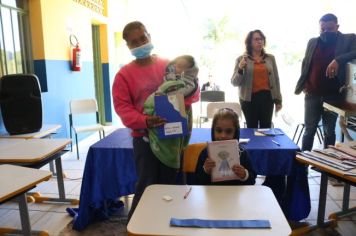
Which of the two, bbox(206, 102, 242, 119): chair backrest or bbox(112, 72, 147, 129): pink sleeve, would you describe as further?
bbox(206, 102, 242, 119): chair backrest

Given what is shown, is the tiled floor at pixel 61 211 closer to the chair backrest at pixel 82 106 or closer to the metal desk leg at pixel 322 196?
the metal desk leg at pixel 322 196

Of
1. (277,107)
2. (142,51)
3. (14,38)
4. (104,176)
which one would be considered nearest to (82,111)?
(14,38)

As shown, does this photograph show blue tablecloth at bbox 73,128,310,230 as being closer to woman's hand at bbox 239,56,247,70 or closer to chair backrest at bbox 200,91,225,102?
woman's hand at bbox 239,56,247,70

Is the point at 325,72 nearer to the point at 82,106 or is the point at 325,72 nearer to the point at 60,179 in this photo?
the point at 60,179

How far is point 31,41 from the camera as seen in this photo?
371 centimetres

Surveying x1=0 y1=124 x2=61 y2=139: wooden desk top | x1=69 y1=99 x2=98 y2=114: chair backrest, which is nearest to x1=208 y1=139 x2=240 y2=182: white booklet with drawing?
x1=0 y1=124 x2=61 y2=139: wooden desk top

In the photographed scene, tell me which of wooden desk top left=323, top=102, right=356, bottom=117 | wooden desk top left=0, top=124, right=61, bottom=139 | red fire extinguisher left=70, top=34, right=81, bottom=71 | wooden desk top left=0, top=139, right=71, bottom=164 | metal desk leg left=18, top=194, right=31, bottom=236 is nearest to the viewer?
metal desk leg left=18, top=194, right=31, bottom=236

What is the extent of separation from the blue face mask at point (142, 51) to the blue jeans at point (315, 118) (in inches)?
84.2

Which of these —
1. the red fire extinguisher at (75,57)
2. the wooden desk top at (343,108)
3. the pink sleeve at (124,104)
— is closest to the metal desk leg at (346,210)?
the wooden desk top at (343,108)

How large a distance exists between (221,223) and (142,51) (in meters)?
1.05

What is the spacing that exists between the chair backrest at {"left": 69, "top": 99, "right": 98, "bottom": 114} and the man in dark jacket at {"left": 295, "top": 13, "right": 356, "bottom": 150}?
112 inches

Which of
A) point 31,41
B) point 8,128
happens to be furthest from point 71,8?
point 8,128

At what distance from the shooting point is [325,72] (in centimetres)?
301

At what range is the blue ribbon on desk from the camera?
3.36 ft
